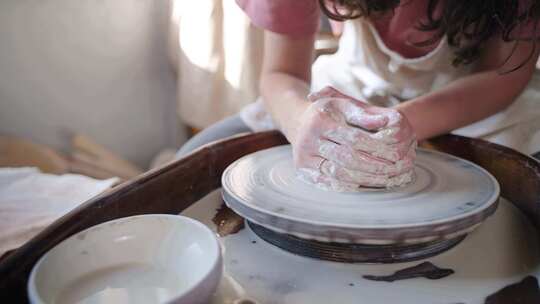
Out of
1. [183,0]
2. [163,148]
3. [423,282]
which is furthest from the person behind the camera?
[163,148]

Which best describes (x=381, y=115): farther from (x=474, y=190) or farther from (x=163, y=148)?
(x=163, y=148)

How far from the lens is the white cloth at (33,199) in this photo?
1.10 metres

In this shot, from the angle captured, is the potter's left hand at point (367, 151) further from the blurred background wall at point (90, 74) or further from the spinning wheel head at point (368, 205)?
the blurred background wall at point (90, 74)

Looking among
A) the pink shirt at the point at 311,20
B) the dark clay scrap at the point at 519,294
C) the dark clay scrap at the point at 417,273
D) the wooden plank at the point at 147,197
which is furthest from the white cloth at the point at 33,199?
the dark clay scrap at the point at 519,294

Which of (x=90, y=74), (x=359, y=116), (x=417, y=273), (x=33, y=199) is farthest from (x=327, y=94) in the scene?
(x=90, y=74)

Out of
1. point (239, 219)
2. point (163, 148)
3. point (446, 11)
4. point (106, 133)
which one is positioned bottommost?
point (163, 148)

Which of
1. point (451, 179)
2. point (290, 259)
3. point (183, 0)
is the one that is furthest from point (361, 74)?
point (183, 0)

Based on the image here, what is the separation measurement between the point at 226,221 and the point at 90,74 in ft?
4.95

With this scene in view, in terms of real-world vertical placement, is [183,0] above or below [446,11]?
below

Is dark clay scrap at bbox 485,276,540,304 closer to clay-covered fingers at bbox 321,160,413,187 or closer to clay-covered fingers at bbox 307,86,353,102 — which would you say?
clay-covered fingers at bbox 321,160,413,187

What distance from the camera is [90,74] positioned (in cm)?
205

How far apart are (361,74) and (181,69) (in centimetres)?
116

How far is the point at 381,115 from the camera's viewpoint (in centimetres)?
72

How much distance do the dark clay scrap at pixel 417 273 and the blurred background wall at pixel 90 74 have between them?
1674mm
